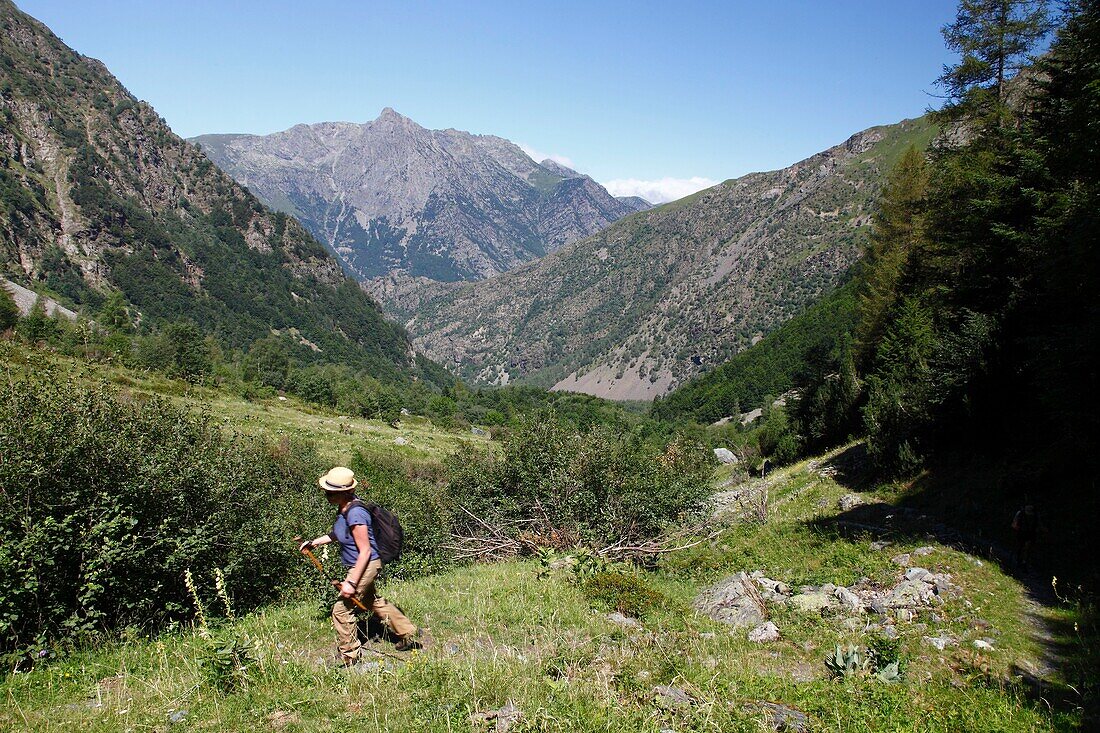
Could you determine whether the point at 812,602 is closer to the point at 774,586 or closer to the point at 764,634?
the point at 774,586

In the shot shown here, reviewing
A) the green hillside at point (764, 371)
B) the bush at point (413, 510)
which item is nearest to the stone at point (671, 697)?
the bush at point (413, 510)

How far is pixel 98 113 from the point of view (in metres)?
194

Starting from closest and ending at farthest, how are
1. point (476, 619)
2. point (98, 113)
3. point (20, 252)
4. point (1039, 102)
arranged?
point (476, 619) → point (1039, 102) → point (20, 252) → point (98, 113)

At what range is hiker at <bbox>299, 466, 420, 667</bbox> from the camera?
655 cm

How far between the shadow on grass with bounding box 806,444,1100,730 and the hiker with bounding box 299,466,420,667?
8.24 m

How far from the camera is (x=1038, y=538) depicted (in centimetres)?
1367

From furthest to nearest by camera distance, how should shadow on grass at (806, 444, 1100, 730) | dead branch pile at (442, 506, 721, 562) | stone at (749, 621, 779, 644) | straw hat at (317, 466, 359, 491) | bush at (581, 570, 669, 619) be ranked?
dead branch pile at (442, 506, 721, 562) → bush at (581, 570, 669, 619) → stone at (749, 621, 779, 644) → shadow on grass at (806, 444, 1100, 730) → straw hat at (317, 466, 359, 491)

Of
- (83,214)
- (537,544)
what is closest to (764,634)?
(537,544)

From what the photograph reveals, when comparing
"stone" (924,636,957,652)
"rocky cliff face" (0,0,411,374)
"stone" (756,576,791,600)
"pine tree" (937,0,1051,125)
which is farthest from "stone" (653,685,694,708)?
"rocky cliff face" (0,0,411,374)

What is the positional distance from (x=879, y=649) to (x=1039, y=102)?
2650 centimetres

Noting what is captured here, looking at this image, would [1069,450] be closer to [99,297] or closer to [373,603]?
[373,603]

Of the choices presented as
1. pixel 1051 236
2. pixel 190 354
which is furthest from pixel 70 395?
pixel 190 354

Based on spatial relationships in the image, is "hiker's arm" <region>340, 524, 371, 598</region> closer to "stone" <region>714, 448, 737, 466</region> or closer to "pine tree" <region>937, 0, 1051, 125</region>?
"pine tree" <region>937, 0, 1051, 125</region>

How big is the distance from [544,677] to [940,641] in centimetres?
758
